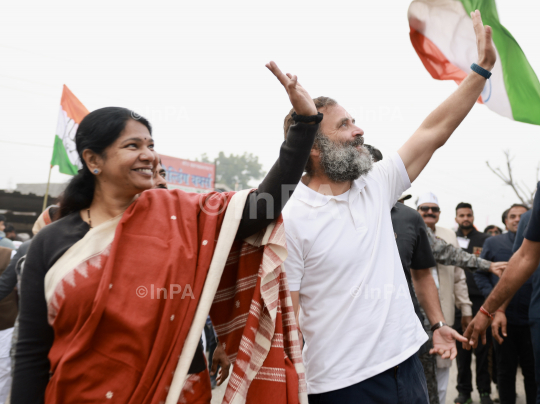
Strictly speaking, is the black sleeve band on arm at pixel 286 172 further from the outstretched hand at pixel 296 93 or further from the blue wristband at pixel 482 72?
the blue wristband at pixel 482 72

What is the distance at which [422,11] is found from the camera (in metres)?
3.15

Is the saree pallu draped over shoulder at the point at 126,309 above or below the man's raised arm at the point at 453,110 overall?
below

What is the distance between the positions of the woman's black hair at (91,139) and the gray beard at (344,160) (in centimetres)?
91

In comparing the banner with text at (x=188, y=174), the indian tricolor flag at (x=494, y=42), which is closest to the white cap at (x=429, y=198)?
the indian tricolor flag at (x=494, y=42)

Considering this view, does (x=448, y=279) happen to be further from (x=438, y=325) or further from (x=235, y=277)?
(x=235, y=277)

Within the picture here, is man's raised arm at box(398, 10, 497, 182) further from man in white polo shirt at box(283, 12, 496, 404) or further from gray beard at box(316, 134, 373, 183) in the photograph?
gray beard at box(316, 134, 373, 183)

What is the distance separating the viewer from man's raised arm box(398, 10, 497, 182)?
2.07 metres

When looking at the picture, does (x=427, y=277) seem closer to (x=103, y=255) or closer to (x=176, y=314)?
(x=176, y=314)

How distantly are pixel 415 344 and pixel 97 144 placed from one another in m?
1.65

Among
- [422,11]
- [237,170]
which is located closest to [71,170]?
[422,11]

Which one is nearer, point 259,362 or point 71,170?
point 259,362

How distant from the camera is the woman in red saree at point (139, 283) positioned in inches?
60.4

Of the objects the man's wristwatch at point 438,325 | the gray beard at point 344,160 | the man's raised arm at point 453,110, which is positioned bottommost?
the man's wristwatch at point 438,325

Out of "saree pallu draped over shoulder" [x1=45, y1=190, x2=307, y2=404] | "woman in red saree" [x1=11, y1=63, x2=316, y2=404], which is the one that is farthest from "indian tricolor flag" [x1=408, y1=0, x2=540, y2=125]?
"saree pallu draped over shoulder" [x1=45, y1=190, x2=307, y2=404]
